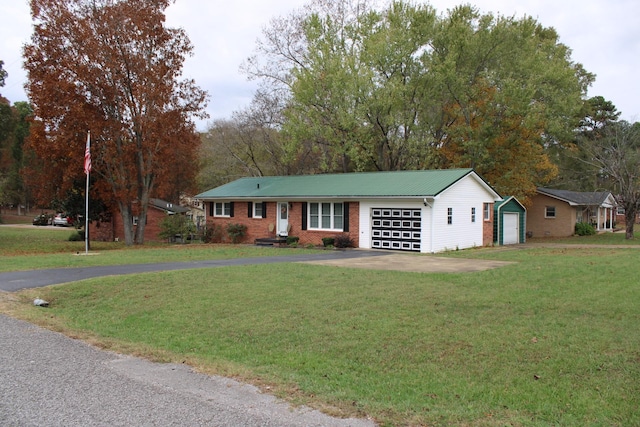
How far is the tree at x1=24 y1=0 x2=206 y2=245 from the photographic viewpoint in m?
25.7

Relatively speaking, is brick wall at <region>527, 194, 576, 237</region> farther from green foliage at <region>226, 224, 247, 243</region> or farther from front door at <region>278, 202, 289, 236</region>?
green foliage at <region>226, 224, 247, 243</region>

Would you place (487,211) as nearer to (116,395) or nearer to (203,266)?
(203,266)

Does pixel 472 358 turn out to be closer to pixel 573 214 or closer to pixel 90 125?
pixel 90 125

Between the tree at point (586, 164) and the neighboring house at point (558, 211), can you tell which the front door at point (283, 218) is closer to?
the neighboring house at point (558, 211)

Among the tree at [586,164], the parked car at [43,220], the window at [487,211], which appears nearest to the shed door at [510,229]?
the window at [487,211]

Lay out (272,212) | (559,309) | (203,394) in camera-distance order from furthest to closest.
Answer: (272,212) → (559,309) → (203,394)

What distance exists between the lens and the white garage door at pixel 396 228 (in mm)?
22672

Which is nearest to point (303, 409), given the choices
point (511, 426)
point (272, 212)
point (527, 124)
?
point (511, 426)

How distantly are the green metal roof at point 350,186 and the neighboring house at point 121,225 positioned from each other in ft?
20.9

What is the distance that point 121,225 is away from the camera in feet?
123

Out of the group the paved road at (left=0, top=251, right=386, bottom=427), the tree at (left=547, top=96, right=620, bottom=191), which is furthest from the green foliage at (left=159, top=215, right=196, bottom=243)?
the tree at (left=547, top=96, right=620, bottom=191)

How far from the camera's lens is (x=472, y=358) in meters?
6.27

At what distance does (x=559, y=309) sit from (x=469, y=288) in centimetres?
234

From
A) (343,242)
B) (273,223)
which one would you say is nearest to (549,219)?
(343,242)
